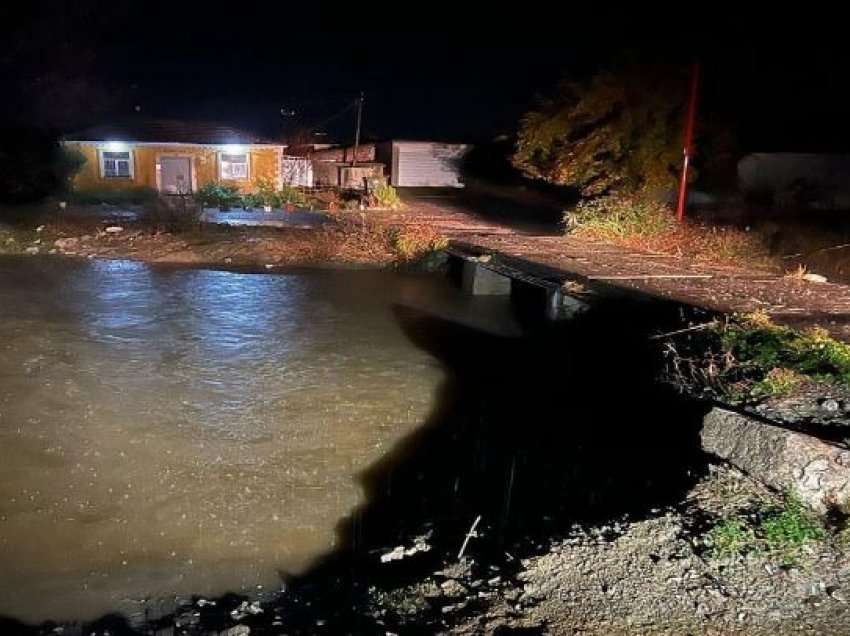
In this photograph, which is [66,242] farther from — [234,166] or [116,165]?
[234,166]

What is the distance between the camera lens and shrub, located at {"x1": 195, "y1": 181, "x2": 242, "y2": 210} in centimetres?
3045

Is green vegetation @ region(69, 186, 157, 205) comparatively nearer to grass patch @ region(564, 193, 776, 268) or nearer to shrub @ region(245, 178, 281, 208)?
shrub @ region(245, 178, 281, 208)

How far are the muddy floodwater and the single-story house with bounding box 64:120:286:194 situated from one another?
50.2ft

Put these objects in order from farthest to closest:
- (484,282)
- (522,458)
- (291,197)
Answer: (291,197), (484,282), (522,458)

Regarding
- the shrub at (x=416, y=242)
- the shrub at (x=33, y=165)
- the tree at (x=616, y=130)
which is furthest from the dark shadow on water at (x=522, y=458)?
the shrub at (x=33, y=165)

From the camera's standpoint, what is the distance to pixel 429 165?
41.4 metres

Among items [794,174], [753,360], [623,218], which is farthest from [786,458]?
[794,174]

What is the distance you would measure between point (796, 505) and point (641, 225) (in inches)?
576

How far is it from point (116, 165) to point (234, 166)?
15.0 feet

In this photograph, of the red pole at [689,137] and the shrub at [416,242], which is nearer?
the red pole at [689,137]

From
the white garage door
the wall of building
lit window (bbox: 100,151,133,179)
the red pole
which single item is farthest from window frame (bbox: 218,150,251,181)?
the red pole

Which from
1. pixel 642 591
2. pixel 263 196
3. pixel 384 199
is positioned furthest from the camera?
pixel 263 196

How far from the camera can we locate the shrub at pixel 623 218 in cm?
1936

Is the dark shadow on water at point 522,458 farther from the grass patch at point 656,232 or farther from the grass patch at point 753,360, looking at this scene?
the grass patch at point 656,232
